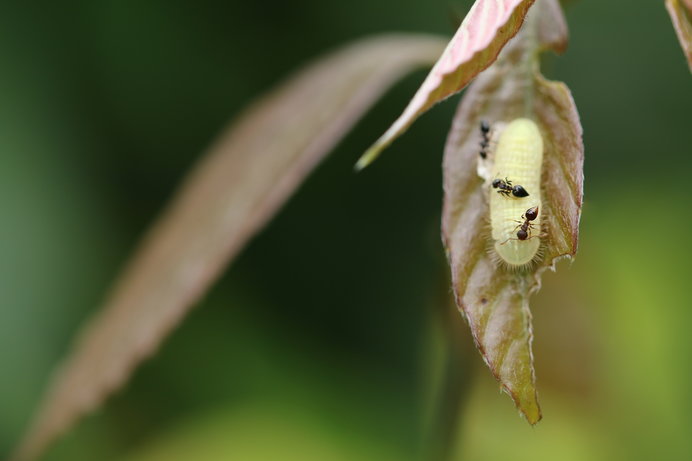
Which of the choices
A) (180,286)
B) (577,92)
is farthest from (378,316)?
(180,286)

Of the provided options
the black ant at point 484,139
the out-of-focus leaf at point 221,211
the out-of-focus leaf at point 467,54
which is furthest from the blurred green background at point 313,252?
the out-of-focus leaf at point 467,54

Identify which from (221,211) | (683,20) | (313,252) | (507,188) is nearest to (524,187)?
(507,188)

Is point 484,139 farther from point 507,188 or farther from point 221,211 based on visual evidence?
point 221,211

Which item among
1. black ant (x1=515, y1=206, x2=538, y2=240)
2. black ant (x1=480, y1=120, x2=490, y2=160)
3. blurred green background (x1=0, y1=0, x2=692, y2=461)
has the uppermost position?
black ant (x1=480, y1=120, x2=490, y2=160)

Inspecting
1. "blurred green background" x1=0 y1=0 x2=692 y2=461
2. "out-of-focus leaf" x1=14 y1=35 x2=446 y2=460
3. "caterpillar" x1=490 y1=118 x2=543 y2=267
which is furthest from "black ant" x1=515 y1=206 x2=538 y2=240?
"blurred green background" x1=0 y1=0 x2=692 y2=461

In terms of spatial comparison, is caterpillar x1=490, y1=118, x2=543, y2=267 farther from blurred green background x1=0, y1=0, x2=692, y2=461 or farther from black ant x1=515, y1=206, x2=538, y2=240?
blurred green background x1=0, y1=0, x2=692, y2=461
